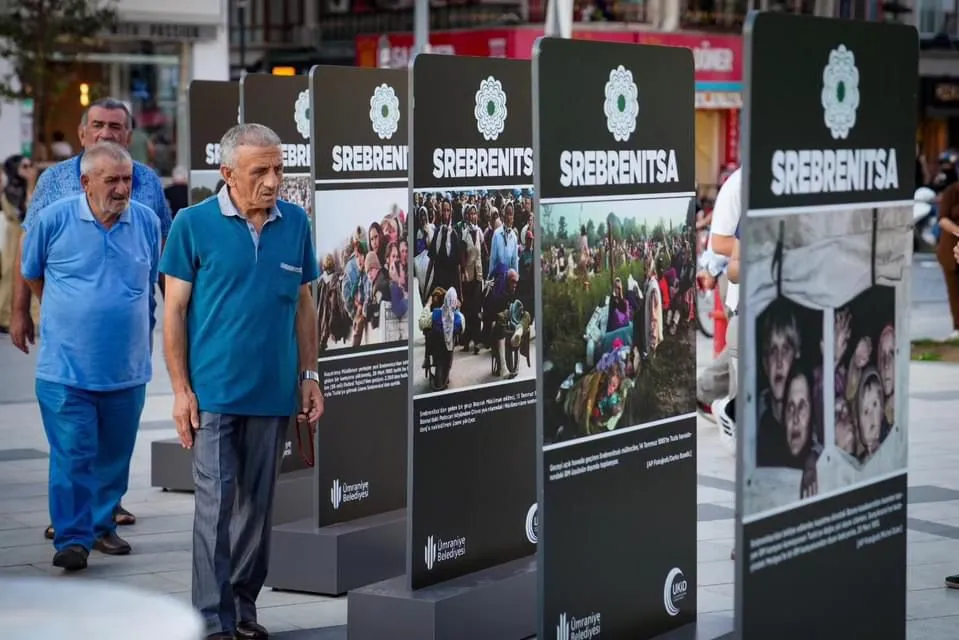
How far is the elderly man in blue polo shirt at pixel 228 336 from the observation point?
6312mm

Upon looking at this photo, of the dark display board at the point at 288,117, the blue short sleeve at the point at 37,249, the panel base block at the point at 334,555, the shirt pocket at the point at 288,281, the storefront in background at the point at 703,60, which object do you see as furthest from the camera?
the storefront in background at the point at 703,60

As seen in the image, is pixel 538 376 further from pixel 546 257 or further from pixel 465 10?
pixel 465 10

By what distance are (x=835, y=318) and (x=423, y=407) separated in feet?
6.65

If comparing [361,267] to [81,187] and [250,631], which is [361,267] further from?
[250,631]

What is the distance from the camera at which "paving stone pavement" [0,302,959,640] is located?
23.3 feet

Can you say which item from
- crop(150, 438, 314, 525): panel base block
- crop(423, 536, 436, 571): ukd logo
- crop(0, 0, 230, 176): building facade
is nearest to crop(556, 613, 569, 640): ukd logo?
crop(423, 536, 436, 571): ukd logo

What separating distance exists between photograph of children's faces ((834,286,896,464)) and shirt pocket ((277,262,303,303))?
2.23 metres

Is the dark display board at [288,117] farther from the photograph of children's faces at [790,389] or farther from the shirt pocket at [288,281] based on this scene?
the photograph of children's faces at [790,389]

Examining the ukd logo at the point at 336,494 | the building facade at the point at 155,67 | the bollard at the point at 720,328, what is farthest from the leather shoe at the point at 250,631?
the building facade at the point at 155,67

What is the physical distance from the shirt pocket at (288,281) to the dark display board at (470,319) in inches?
15.9

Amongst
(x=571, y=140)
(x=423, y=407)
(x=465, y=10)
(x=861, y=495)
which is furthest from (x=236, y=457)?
(x=465, y=10)

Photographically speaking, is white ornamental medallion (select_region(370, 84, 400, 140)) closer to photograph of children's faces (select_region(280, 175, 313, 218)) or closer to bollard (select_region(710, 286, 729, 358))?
photograph of children's faces (select_region(280, 175, 313, 218))

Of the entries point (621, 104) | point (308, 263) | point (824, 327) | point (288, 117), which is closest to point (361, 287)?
point (288, 117)

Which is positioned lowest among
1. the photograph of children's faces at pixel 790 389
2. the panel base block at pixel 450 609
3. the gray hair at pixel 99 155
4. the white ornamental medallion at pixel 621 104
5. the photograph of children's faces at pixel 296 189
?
the panel base block at pixel 450 609
